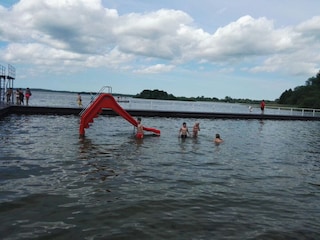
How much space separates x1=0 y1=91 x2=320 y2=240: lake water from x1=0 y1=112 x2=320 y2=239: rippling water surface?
0.9 inches

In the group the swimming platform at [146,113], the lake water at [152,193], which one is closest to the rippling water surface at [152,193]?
the lake water at [152,193]

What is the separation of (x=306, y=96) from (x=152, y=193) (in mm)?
147895

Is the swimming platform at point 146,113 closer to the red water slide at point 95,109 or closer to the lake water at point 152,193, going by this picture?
the red water slide at point 95,109

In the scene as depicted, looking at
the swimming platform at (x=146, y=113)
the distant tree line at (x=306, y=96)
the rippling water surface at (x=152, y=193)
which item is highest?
the distant tree line at (x=306, y=96)

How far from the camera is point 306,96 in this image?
141 meters

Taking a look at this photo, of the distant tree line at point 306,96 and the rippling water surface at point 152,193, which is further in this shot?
the distant tree line at point 306,96

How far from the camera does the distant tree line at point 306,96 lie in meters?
128

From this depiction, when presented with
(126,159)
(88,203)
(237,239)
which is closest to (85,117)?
(126,159)

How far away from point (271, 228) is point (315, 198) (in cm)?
307

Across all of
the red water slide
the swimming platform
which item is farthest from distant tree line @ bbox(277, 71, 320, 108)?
the red water slide

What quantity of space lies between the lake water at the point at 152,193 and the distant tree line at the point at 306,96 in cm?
12081

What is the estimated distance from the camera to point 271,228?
6801 mm

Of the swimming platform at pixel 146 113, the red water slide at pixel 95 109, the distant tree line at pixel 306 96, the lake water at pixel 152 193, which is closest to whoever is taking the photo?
the lake water at pixel 152 193

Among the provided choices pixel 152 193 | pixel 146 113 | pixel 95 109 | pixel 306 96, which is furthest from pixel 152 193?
pixel 306 96
